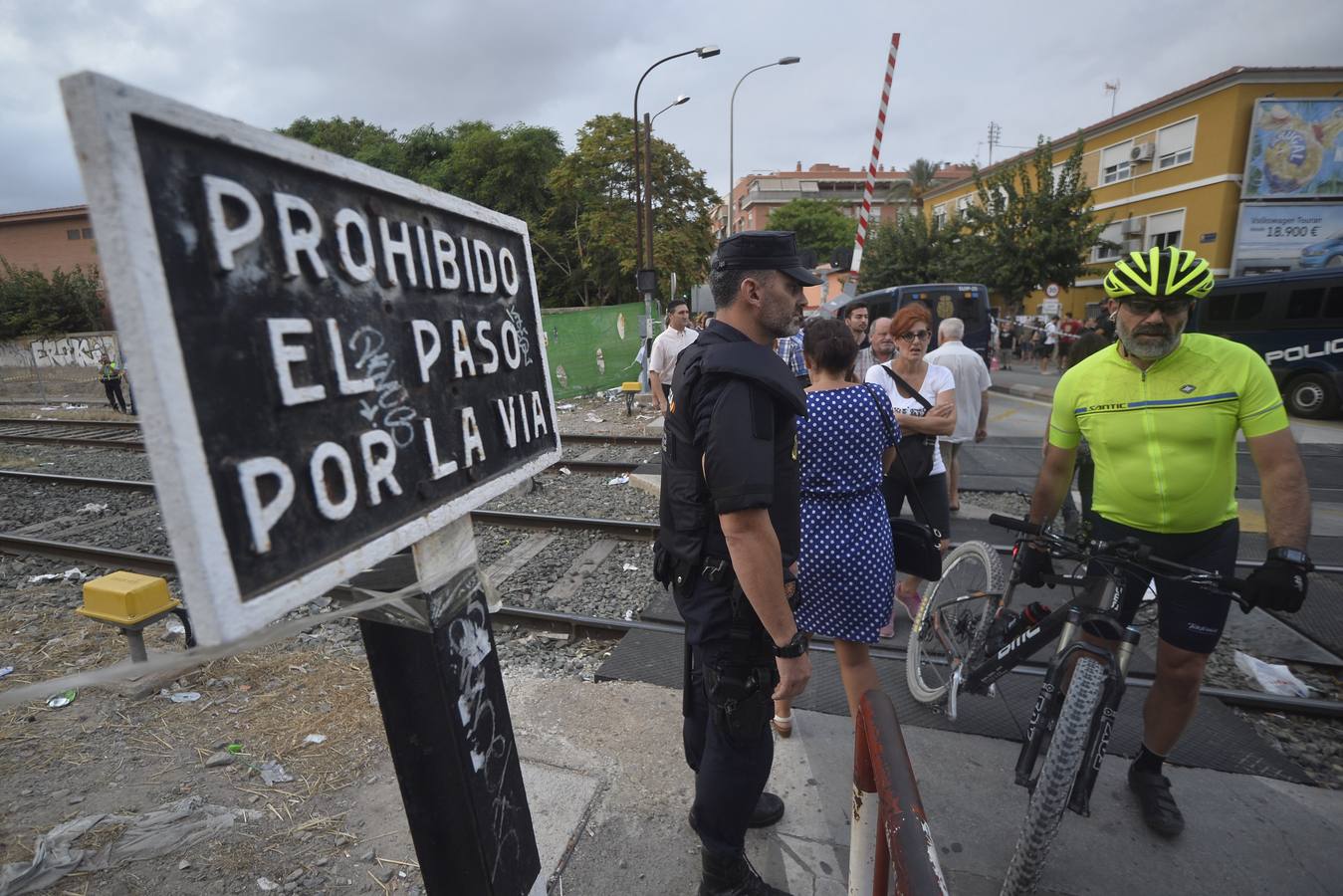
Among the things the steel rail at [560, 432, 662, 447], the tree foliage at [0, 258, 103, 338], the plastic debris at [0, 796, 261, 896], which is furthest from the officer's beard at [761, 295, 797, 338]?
the tree foliage at [0, 258, 103, 338]

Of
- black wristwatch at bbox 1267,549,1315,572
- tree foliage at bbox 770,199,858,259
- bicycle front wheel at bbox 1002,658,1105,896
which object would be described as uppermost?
tree foliage at bbox 770,199,858,259

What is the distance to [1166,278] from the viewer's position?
2357 millimetres

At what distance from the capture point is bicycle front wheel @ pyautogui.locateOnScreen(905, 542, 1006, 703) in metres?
3.40

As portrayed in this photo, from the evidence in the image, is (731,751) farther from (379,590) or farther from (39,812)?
(39,812)

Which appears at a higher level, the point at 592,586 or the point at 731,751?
the point at 731,751

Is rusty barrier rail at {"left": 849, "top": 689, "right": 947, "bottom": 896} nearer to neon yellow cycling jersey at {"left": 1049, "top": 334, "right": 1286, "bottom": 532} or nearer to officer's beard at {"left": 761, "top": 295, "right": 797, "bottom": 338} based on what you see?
officer's beard at {"left": 761, "top": 295, "right": 797, "bottom": 338}

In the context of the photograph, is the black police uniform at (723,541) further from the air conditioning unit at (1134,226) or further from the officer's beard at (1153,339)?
the air conditioning unit at (1134,226)

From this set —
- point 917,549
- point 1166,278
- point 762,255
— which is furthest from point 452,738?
point 1166,278

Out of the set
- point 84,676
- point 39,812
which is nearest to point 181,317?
point 84,676

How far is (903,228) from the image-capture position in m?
31.1

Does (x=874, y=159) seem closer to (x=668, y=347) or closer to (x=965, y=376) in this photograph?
(x=965, y=376)

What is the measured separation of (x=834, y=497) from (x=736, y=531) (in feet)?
3.67

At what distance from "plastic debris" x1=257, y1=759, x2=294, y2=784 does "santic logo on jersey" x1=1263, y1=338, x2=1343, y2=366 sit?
50.9 ft

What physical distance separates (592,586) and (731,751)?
297 cm
